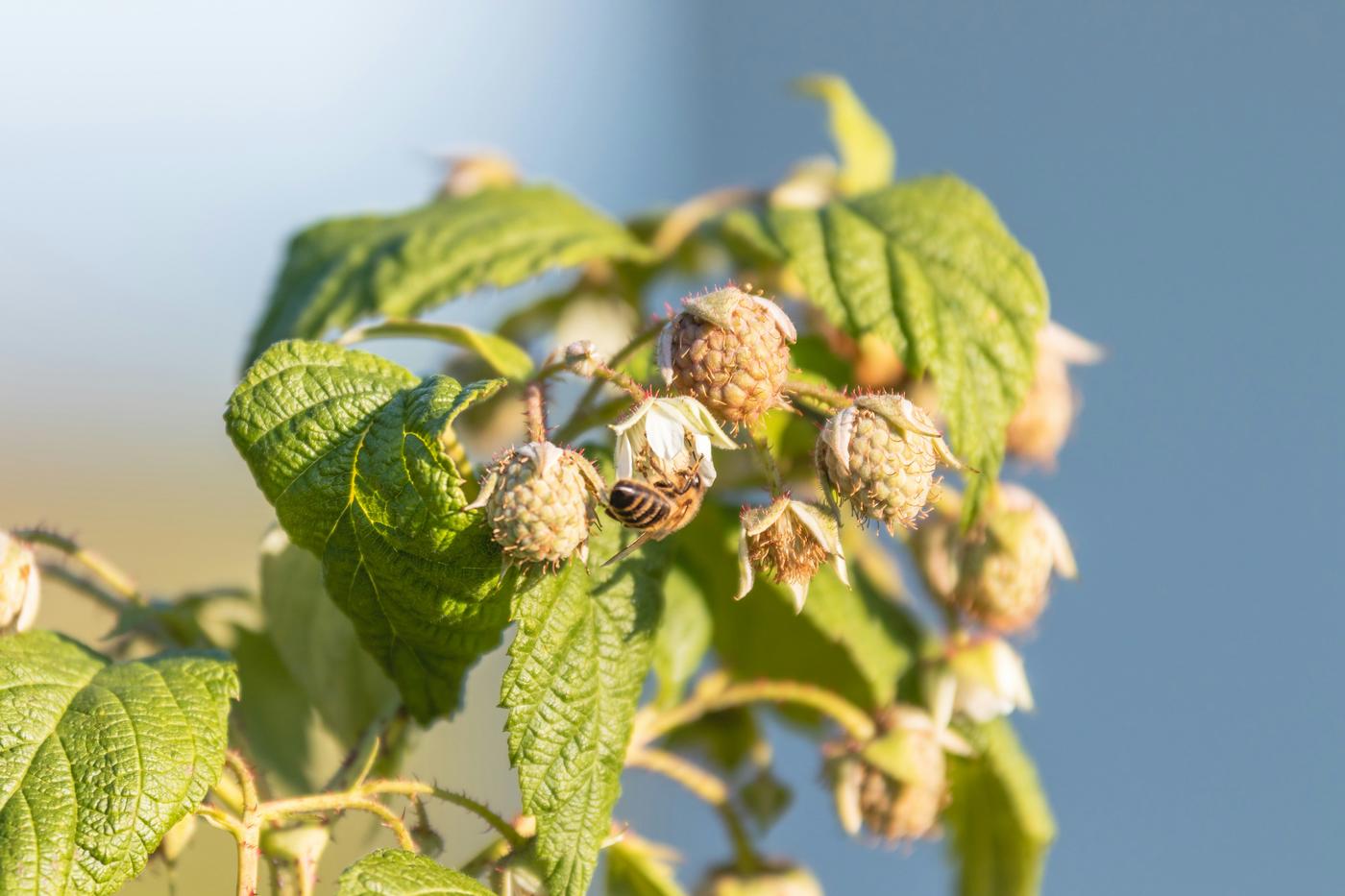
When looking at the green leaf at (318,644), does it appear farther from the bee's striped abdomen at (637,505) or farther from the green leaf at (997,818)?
the green leaf at (997,818)

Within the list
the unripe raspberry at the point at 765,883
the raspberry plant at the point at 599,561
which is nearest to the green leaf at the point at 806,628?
the raspberry plant at the point at 599,561

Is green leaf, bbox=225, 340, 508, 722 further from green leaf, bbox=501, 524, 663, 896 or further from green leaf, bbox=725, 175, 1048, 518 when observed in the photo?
green leaf, bbox=725, 175, 1048, 518

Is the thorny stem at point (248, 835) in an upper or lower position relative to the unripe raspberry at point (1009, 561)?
lower

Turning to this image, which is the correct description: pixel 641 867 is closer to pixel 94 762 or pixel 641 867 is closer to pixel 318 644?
pixel 318 644

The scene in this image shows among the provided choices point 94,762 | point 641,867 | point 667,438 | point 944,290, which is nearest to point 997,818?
point 641,867

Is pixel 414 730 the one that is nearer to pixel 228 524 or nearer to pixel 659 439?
pixel 659 439

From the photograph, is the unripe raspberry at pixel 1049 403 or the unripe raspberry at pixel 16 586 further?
the unripe raspberry at pixel 1049 403
